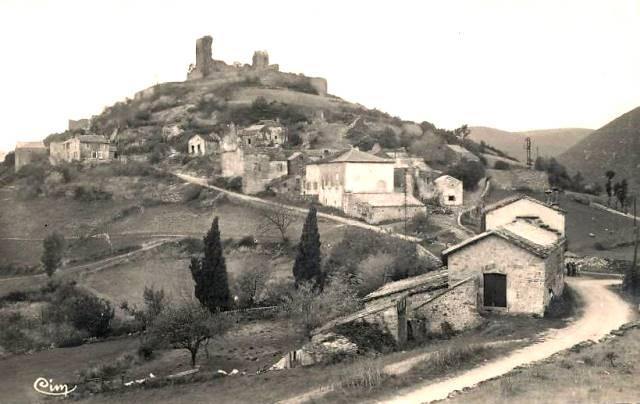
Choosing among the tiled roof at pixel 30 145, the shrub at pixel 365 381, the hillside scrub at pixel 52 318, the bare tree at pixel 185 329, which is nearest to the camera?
the shrub at pixel 365 381

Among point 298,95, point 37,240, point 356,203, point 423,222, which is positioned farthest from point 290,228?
point 298,95

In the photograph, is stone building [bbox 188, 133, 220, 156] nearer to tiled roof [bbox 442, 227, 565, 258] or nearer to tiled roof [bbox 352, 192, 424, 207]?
tiled roof [bbox 352, 192, 424, 207]

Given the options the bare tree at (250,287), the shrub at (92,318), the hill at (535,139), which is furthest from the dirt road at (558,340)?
the hill at (535,139)

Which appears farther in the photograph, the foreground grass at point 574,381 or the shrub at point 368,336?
the shrub at point 368,336
